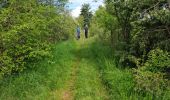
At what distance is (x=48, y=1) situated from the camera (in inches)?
663

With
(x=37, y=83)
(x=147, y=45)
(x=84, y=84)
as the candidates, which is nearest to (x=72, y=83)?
(x=84, y=84)

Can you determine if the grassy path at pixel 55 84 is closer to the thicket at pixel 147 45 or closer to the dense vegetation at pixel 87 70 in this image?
the dense vegetation at pixel 87 70

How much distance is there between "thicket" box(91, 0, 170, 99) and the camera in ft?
34.3

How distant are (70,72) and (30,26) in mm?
4044

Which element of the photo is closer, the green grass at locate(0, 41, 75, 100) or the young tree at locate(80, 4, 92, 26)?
the green grass at locate(0, 41, 75, 100)

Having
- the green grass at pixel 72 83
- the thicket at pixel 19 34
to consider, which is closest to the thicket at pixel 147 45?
the green grass at pixel 72 83

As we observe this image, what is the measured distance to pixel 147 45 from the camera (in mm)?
12852

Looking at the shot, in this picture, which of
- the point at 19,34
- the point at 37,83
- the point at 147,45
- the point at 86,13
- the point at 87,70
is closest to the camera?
the point at 19,34

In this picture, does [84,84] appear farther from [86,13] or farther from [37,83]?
[86,13]

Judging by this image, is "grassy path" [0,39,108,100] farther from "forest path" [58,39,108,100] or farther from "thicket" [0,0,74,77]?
"thicket" [0,0,74,77]

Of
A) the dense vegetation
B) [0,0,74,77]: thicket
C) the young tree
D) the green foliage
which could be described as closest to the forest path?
the dense vegetation

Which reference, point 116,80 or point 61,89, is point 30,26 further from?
point 116,80

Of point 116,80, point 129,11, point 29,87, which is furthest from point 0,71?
point 129,11

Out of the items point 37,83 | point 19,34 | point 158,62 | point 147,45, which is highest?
point 19,34
